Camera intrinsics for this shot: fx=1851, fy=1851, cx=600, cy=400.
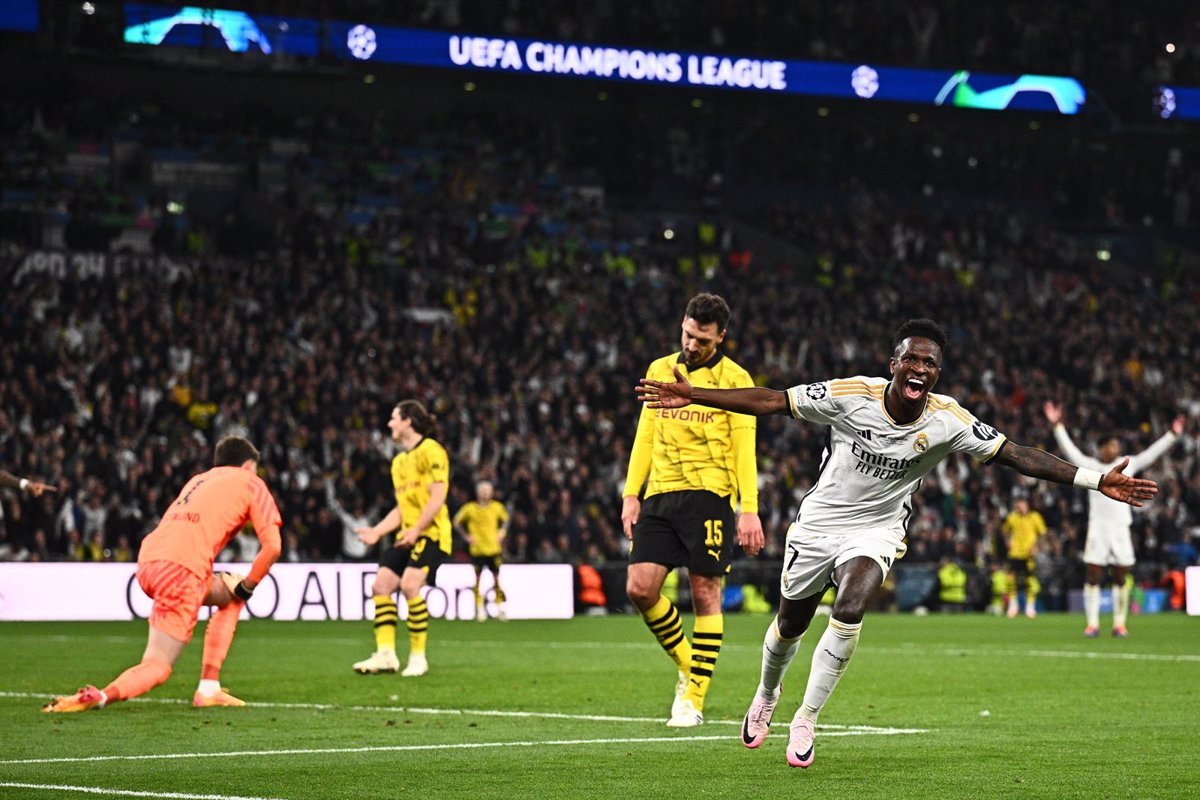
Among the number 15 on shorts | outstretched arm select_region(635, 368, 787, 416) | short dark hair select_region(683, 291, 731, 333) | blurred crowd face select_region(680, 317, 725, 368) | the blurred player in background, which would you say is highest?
short dark hair select_region(683, 291, 731, 333)

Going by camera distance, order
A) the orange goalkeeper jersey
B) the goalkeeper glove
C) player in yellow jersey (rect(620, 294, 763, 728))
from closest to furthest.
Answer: player in yellow jersey (rect(620, 294, 763, 728)), the orange goalkeeper jersey, the goalkeeper glove

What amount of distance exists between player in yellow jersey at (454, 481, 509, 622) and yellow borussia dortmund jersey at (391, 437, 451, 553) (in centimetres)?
1100

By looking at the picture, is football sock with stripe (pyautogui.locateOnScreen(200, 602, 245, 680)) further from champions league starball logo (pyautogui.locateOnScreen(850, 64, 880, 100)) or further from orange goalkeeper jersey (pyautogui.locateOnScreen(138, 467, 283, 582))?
champions league starball logo (pyautogui.locateOnScreen(850, 64, 880, 100))

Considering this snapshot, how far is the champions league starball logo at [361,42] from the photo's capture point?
38562mm

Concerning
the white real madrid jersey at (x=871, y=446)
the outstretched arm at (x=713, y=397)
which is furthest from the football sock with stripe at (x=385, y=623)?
the outstretched arm at (x=713, y=397)

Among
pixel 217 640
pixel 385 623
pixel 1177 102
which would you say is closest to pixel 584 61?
pixel 1177 102

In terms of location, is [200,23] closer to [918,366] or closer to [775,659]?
[775,659]

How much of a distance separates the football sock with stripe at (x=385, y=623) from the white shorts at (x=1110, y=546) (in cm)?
1031

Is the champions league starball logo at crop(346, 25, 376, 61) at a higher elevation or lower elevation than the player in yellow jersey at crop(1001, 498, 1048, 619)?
higher

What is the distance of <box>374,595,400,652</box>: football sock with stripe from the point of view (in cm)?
1568

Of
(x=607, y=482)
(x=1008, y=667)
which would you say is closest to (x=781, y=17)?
(x=607, y=482)

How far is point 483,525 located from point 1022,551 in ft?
31.2

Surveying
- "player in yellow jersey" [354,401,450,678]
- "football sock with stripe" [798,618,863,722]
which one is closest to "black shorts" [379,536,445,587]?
"player in yellow jersey" [354,401,450,678]

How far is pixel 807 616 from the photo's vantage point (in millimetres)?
9523
